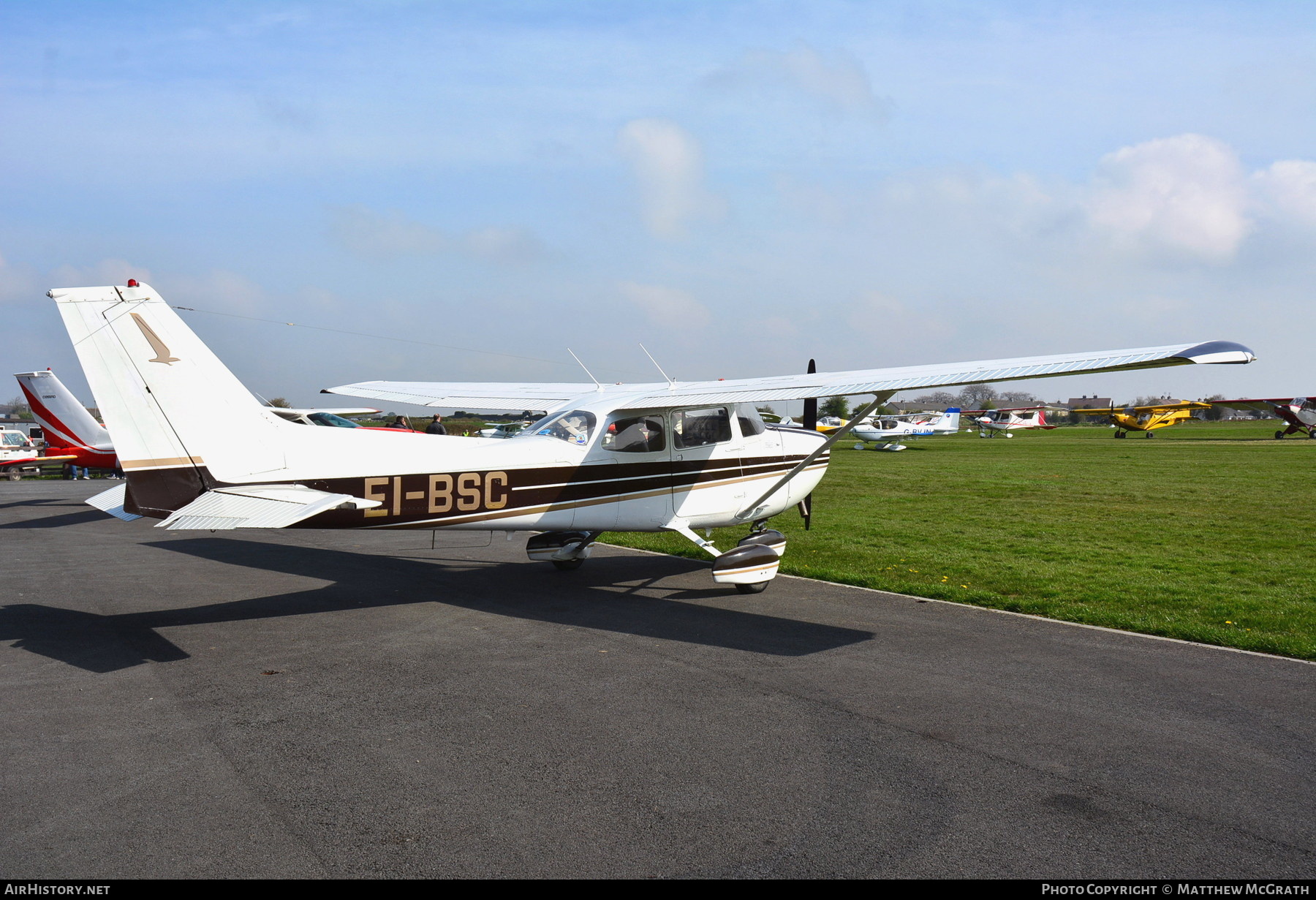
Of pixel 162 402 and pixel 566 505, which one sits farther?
pixel 566 505

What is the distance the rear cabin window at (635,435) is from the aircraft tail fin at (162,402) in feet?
10.9

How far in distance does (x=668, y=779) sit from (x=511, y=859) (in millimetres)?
1056

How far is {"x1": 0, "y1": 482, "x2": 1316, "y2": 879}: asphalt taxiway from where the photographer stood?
11.6 ft

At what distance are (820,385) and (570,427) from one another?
273cm

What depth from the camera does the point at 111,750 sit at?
15.1 feet

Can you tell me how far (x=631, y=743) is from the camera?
4.77 m

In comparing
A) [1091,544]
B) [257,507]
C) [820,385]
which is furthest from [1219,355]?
[257,507]

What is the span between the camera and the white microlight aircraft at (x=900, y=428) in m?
42.6

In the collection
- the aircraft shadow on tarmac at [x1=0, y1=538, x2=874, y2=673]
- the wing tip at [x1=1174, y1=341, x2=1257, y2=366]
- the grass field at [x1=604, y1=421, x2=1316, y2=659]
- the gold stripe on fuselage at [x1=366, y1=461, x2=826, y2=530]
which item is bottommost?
the aircraft shadow on tarmac at [x1=0, y1=538, x2=874, y2=673]

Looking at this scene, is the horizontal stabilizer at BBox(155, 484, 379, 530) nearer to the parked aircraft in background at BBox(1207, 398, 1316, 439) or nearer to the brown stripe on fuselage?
the brown stripe on fuselage

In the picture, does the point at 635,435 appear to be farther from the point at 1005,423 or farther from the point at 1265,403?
the point at 1005,423

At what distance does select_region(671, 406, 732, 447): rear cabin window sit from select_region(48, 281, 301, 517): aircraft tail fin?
4.19 meters

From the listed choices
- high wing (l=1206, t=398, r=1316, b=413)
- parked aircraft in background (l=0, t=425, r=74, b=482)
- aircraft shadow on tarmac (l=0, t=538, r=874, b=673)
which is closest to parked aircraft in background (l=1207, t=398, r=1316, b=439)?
high wing (l=1206, t=398, r=1316, b=413)

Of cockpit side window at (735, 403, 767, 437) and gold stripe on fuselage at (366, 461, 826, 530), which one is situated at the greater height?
cockpit side window at (735, 403, 767, 437)
